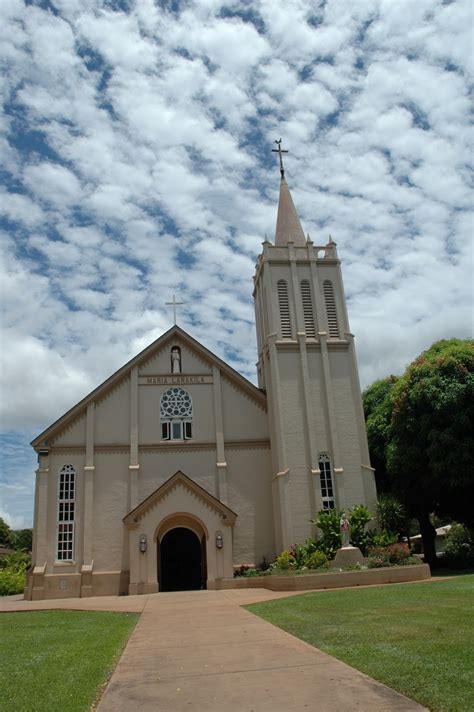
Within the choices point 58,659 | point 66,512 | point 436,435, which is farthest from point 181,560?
point 58,659

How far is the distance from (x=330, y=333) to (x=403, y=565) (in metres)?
12.8

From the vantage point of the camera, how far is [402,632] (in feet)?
32.7

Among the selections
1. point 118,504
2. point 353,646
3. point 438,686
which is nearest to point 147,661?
point 353,646

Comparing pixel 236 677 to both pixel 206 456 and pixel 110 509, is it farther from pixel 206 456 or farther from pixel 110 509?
pixel 206 456

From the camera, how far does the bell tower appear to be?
28.7 metres

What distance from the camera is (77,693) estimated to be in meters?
7.13

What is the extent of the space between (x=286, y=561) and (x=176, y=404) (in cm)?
969

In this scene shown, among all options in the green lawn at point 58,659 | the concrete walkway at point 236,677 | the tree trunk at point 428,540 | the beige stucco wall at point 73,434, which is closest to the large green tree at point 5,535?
the beige stucco wall at point 73,434

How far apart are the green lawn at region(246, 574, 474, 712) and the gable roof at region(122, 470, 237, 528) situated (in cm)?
1023

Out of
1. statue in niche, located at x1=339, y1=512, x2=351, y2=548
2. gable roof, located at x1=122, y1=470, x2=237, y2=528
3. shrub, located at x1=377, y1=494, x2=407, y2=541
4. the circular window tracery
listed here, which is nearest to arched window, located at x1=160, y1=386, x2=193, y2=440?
the circular window tracery

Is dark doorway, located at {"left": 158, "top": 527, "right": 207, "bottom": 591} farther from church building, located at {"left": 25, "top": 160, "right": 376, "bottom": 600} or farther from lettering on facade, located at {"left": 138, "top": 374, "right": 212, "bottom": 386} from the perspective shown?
lettering on facade, located at {"left": 138, "top": 374, "right": 212, "bottom": 386}

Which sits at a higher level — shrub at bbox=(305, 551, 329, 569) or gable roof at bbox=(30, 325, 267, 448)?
gable roof at bbox=(30, 325, 267, 448)

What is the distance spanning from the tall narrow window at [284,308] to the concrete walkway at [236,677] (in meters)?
20.0

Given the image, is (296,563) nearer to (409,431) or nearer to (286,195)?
(409,431)
